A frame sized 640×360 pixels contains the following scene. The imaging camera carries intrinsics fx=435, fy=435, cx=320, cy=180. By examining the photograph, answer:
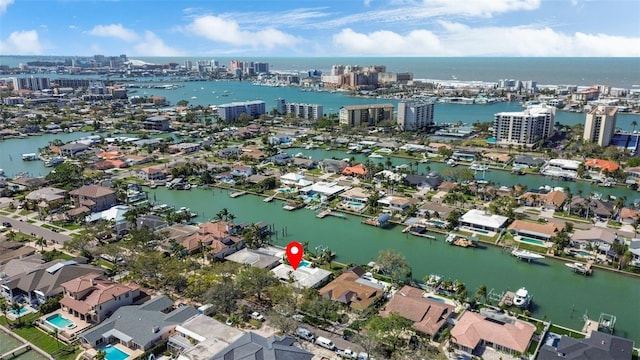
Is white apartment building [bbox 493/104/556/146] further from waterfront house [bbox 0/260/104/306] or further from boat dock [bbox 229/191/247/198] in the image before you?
waterfront house [bbox 0/260/104/306]

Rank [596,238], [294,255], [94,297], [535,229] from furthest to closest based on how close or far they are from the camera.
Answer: [535,229] → [596,238] → [294,255] → [94,297]

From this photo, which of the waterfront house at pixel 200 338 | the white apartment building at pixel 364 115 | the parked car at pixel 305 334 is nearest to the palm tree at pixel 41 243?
the waterfront house at pixel 200 338

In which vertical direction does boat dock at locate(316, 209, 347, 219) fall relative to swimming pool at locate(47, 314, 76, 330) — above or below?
above

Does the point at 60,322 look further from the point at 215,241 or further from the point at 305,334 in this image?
the point at 305,334

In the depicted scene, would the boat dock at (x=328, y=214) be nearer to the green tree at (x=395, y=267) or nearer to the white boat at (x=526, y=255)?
the green tree at (x=395, y=267)

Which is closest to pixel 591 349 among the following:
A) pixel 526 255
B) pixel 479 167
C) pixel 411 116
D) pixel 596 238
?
pixel 526 255

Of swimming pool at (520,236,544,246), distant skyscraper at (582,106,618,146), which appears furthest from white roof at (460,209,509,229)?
distant skyscraper at (582,106,618,146)
